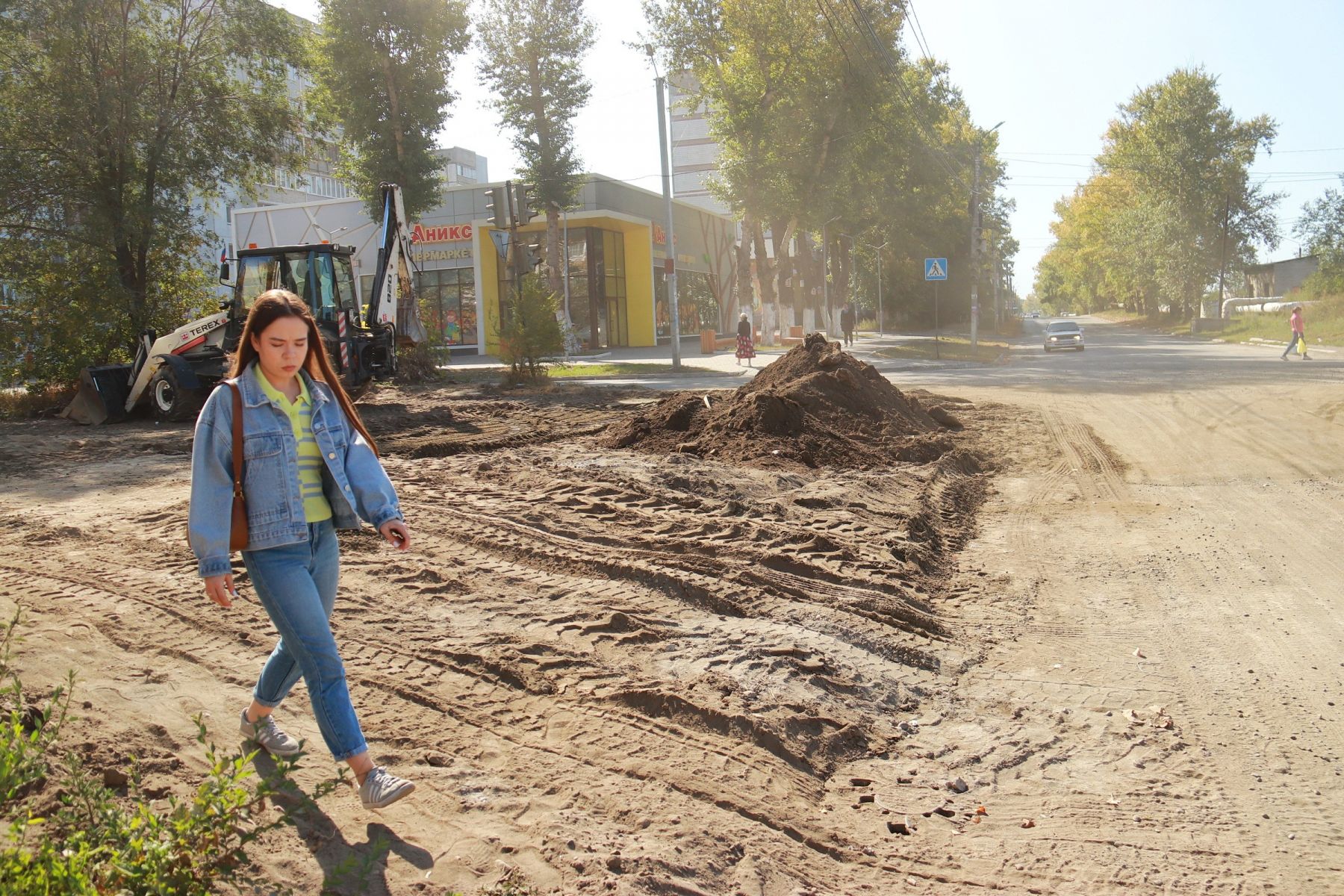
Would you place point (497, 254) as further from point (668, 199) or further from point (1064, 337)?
point (1064, 337)

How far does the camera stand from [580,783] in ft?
13.0

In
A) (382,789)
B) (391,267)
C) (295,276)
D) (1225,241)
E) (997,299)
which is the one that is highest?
(1225,241)

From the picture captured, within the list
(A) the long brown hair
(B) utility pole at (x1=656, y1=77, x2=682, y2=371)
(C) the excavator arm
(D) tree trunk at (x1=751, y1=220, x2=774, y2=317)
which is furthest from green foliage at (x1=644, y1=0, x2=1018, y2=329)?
(A) the long brown hair

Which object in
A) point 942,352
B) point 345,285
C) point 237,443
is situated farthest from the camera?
point 942,352

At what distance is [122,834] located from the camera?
9.43ft

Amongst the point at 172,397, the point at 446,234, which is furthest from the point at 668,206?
the point at 172,397

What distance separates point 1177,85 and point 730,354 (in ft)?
127

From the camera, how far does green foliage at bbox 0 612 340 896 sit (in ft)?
8.65

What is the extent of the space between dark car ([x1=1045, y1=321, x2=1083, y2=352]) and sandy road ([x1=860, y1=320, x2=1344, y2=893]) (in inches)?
1197

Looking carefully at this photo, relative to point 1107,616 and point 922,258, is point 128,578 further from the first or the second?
point 922,258

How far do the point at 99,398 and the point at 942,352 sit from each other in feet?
96.3

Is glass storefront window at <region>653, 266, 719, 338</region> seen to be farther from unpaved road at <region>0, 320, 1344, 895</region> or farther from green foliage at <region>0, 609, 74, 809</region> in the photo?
green foliage at <region>0, 609, 74, 809</region>

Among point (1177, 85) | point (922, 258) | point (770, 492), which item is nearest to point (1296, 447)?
point (770, 492)

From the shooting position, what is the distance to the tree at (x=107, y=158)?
19.8 m
